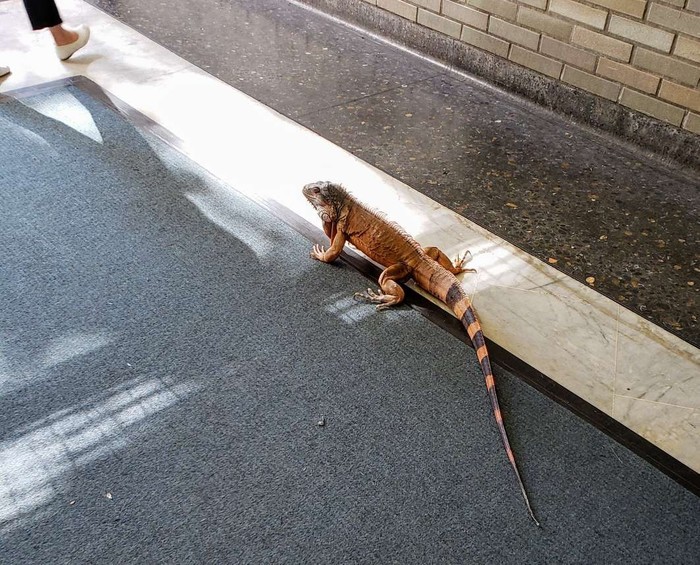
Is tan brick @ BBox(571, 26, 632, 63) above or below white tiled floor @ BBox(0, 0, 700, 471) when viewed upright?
above

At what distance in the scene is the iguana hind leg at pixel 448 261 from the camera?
279 cm

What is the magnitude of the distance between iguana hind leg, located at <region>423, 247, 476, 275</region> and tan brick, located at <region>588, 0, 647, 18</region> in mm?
1743

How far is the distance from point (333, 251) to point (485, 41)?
2283mm

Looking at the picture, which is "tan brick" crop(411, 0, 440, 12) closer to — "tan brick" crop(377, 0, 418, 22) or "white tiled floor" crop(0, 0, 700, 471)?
"tan brick" crop(377, 0, 418, 22)

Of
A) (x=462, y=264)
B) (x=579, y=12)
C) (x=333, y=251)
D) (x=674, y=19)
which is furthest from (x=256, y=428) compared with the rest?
(x=579, y=12)

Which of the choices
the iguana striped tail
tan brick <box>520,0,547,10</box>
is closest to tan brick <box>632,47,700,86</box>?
tan brick <box>520,0,547,10</box>

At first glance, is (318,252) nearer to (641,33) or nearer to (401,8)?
(641,33)

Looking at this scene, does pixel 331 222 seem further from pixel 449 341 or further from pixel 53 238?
pixel 53 238

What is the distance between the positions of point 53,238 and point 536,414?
6.86 ft

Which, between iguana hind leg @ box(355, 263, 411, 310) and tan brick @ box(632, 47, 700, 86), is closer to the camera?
iguana hind leg @ box(355, 263, 411, 310)

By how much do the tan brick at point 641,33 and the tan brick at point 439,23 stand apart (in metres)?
1.12

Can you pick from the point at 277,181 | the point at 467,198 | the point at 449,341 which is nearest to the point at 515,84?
the point at 467,198

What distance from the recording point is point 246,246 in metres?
2.97

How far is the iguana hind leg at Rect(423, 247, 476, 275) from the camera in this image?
2.79 metres
